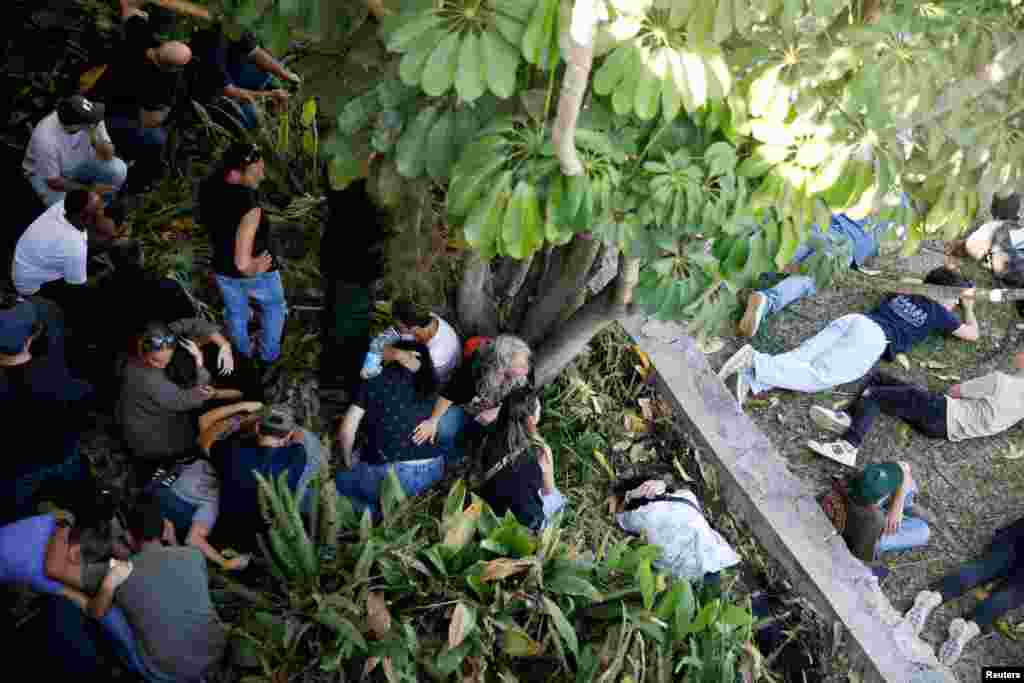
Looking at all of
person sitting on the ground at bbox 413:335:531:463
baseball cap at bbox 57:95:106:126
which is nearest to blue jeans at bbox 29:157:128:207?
baseball cap at bbox 57:95:106:126

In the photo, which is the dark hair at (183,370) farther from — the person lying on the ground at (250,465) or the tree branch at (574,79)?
the tree branch at (574,79)

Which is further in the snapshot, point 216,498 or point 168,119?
point 168,119

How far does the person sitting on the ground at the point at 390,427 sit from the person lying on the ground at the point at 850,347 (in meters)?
2.30

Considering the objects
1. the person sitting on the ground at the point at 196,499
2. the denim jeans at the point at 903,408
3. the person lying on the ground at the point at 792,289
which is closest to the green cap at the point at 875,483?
the denim jeans at the point at 903,408

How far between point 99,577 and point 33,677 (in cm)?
33

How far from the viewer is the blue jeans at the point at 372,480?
4.00 m

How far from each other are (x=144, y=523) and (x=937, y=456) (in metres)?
4.65

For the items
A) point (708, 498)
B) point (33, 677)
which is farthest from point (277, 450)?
point (708, 498)

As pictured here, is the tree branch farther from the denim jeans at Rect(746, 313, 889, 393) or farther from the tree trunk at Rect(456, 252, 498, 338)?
the denim jeans at Rect(746, 313, 889, 393)

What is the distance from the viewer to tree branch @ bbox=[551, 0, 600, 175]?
2133 mm

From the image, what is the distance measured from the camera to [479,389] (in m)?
4.02

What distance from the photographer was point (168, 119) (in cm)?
510

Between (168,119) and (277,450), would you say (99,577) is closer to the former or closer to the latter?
(277,450)

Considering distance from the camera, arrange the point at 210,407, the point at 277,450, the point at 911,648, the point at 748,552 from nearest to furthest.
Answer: the point at 277,450, the point at 210,407, the point at 911,648, the point at 748,552
